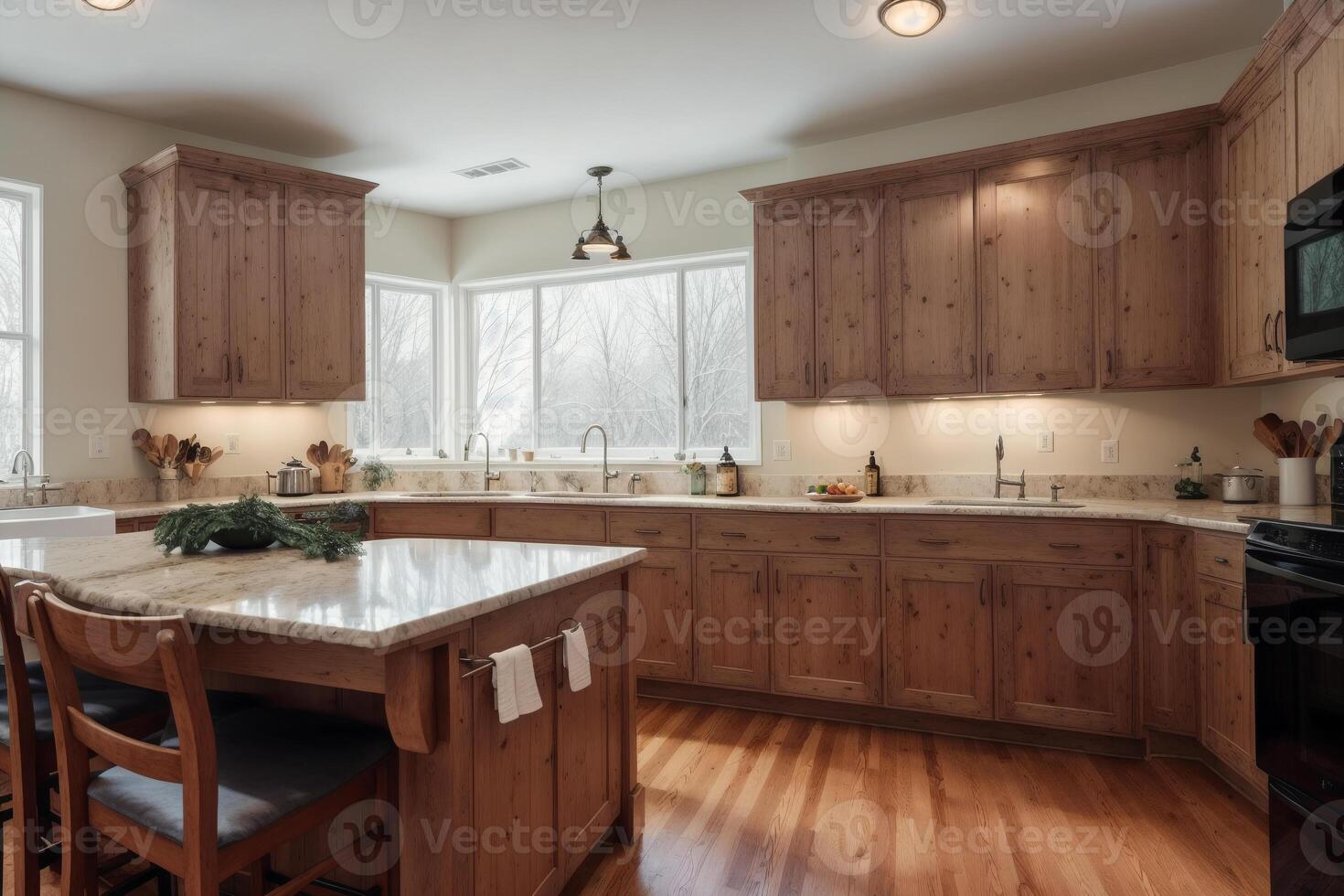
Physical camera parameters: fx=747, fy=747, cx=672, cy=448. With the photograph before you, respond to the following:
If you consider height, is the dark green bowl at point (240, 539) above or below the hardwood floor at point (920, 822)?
above

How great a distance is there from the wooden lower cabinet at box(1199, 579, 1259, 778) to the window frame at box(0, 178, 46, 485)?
4880 mm

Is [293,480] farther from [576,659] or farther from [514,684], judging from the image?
[514,684]

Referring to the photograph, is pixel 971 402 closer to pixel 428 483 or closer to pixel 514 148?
pixel 514 148

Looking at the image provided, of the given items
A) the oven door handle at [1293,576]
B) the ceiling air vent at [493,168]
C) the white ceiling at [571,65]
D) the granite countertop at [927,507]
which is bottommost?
the oven door handle at [1293,576]

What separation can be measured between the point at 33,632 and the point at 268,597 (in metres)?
0.38

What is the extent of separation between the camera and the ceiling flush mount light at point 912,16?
2627mm

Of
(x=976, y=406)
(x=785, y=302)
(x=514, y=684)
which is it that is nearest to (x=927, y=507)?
(x=976, y=406)

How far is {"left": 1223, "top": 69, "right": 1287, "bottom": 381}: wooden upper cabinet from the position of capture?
100 inches

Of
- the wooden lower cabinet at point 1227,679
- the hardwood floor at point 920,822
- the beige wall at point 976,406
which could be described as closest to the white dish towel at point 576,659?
the hardwood floor at point 920,822

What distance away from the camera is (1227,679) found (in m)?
2.54

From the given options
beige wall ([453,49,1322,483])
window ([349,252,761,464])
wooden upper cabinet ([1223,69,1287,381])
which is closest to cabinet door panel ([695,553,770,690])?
beige wall ([453,49,1322,483])

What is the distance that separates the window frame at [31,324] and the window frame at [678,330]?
88.0 inches

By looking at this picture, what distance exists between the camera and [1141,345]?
3117 millimetres

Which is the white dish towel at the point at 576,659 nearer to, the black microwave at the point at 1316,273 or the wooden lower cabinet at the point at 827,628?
the wooden lower cabinet at the point at 827,628
